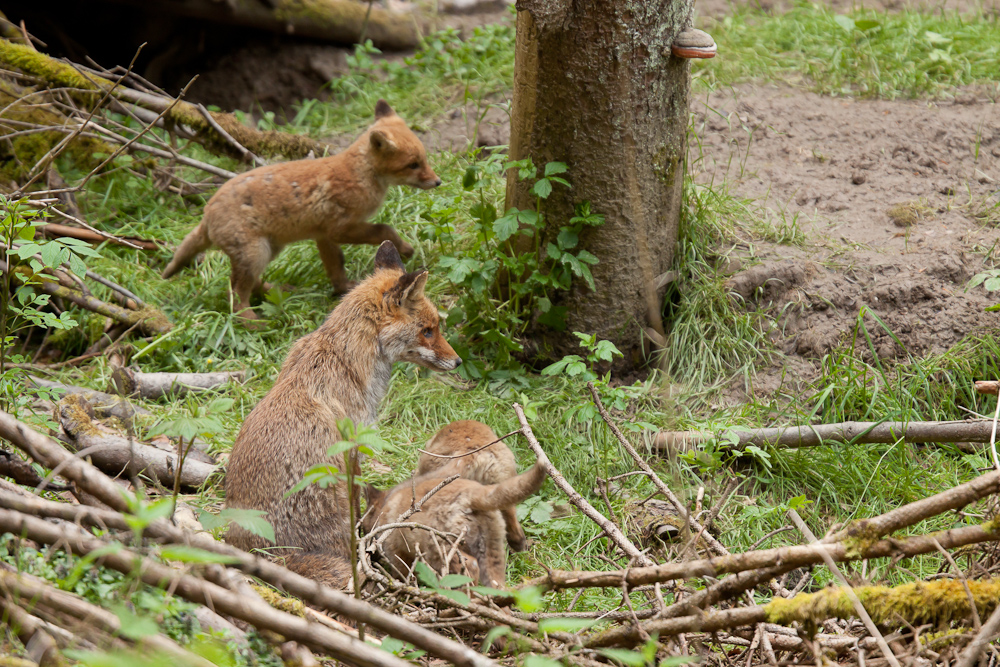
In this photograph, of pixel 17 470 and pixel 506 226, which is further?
pixel 506 226

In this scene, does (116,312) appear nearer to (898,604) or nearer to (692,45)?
(692,45)

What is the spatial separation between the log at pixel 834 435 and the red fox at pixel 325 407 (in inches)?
60.5

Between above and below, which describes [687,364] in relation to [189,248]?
below

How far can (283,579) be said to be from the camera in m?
2.40

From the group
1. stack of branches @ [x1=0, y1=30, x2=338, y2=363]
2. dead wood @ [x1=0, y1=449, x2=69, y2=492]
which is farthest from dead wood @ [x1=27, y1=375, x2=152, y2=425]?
dead wood @ [x1=0, y1=449, x2=69, y2=492]

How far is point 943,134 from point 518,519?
17.3 ft

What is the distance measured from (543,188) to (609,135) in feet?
1.93

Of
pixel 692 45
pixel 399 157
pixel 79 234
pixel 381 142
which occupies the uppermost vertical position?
pixel 692 45

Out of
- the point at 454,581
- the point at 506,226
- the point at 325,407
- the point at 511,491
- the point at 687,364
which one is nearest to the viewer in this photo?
the point at 454,581

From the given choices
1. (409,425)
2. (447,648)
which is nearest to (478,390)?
(409,425)

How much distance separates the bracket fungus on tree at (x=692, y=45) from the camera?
16.5 ft

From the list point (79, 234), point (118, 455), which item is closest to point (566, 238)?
point (118, 455)

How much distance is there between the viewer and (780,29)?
355 inches

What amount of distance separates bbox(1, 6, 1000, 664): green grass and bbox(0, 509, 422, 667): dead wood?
1.55 m
